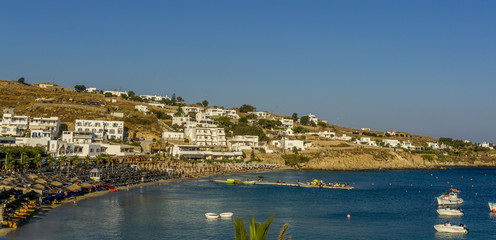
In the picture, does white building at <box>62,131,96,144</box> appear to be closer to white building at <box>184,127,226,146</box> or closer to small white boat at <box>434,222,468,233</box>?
white building at <box>184,127,226,146</box>

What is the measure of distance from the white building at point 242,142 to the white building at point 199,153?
4095 millimetres

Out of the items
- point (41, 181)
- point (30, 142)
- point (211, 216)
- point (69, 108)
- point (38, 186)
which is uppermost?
point (69, 108)

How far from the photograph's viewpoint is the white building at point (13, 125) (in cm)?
8906

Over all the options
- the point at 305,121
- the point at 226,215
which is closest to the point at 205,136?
the point at 226,215

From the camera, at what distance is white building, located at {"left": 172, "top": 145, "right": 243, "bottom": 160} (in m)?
97.5

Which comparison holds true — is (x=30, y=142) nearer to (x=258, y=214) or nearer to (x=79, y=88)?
(x=258, y=214)

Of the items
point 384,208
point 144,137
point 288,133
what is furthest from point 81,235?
point 288,133

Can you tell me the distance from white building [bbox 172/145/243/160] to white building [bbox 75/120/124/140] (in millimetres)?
13894

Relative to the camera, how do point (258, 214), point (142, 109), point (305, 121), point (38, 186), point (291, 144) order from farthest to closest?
point (305, 121) → point (142, 109) → point (291, 144) → point (258, 214) → point (38, 186)

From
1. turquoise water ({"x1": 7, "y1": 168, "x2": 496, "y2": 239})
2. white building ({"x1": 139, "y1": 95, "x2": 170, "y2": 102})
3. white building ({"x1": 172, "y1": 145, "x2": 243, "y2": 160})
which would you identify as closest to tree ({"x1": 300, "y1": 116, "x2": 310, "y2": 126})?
white building ({"x1": 139, "y1": 95, "x2": 170, "y2": 102})

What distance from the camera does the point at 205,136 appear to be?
11038 centimetres

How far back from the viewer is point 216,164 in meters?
98.1

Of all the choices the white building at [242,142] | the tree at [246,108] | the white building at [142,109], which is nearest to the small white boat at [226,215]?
the white building at [242,142]

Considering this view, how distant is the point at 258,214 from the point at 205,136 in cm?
6495
